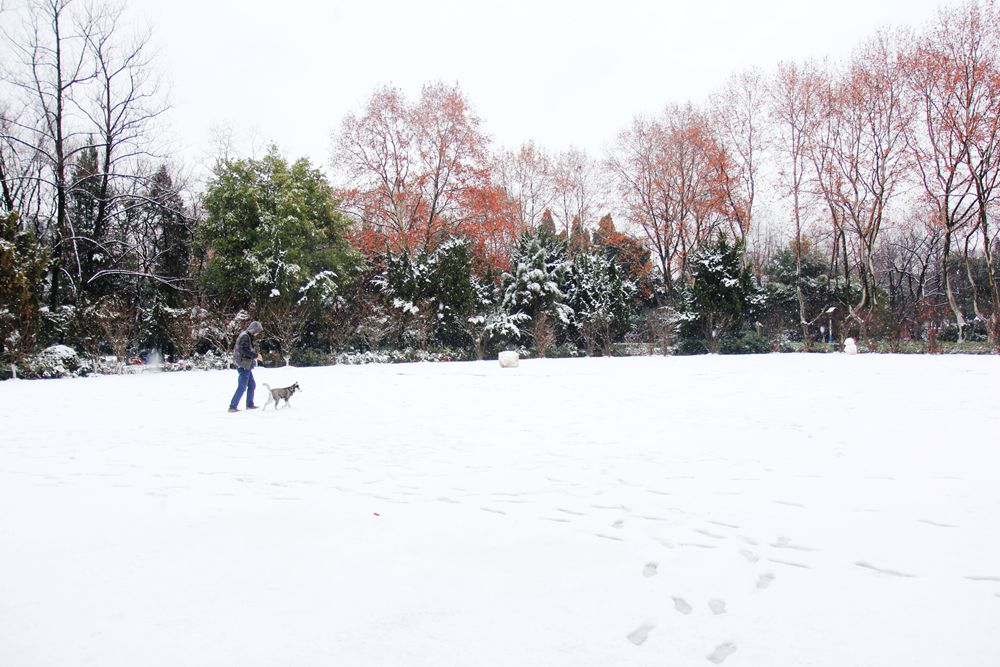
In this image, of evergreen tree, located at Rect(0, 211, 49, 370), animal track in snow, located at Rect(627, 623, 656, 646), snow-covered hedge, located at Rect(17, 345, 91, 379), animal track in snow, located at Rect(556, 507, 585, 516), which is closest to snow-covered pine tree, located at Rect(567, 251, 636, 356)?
snow-covered hedge, located at Rect(17, 345, 91, 379)

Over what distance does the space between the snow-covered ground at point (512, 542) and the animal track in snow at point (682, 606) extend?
0.05 feet

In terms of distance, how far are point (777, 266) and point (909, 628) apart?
3242 cm

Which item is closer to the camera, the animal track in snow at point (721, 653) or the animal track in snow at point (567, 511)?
the animal track in snow at point (721, 653)

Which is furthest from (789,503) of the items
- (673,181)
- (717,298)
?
(673,181)

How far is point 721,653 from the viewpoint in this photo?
2.18 m

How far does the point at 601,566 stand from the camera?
302 centimetres

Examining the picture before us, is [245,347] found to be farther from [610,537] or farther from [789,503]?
[789,503]

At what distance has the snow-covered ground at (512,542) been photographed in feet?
7.50

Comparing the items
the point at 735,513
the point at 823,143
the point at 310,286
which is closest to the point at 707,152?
the point at 823,143

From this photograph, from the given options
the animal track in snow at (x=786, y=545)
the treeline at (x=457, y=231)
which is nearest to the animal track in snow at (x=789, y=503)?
the animal track in snow at (x=786, y=545)

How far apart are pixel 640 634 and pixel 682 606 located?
1.13 ft

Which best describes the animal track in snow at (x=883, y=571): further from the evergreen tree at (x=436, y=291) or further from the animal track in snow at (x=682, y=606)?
the evergreen tree at (x=436, y=291)

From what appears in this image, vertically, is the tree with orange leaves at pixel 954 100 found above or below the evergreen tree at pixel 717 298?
above

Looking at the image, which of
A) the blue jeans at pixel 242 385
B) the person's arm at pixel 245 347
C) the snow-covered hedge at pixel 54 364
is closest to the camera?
the blue jeans at pixel 242 385
